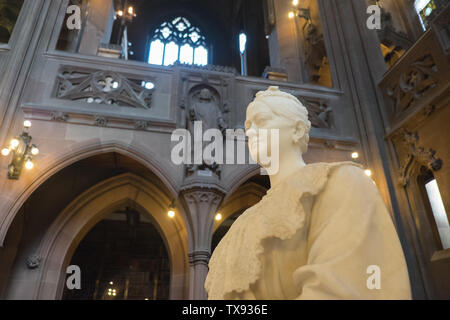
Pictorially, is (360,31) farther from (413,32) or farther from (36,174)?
(36,174)

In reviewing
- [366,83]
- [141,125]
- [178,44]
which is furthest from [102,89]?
[178,44]

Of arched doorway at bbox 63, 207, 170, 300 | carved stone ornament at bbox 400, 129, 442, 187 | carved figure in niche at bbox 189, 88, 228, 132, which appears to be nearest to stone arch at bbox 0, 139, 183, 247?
carved figure in niche at bbox 189, 88, 228, 132

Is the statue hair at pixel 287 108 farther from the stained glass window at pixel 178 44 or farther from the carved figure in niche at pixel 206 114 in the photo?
the stained glass window at pixel 178 44

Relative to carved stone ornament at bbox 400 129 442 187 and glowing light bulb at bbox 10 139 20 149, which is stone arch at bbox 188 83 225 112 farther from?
carved stone ornament at bbox 400 129 442 187

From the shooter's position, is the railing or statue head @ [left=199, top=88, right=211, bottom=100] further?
statue head @ [left=199, top=88, right=211, bottom=100]

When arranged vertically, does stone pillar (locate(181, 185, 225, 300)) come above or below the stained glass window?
below

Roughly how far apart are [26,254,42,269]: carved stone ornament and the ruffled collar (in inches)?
212

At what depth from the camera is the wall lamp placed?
4.36m

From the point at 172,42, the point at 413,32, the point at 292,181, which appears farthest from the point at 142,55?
the point at 292,181

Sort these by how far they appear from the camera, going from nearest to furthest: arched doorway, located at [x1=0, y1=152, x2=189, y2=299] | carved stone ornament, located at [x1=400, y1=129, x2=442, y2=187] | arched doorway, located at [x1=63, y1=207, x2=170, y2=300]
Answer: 1. carved stone ornament, located at [x1=400, y1=129, x2=442, y2=187]
2. arched doorway, located at [x1=0, y1=152, x2=189, y2=299]
3. arched doorway, located at [x1=63, y1=207, x2=170, y2=300]

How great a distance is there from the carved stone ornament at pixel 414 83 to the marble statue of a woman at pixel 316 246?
4.85m

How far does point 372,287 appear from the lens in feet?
2.57

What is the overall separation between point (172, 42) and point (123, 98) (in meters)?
10.9

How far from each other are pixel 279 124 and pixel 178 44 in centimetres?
1496
